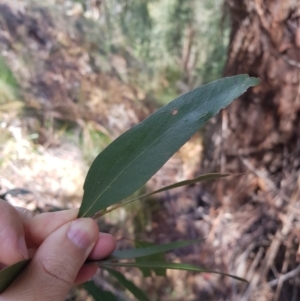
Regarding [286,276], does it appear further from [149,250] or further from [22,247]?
[22,247]

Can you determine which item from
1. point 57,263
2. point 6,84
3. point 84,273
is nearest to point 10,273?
point 57,263

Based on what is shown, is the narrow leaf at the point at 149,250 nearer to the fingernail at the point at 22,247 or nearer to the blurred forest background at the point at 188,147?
the fingernail at the point at 22,247

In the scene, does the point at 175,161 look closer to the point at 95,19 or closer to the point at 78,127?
the point at 78,127

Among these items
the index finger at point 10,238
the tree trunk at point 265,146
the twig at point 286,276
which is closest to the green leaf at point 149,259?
the index finger at point 10,238

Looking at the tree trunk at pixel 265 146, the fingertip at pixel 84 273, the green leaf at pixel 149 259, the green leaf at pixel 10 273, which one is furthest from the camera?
the tree trunk at pixel 265 146

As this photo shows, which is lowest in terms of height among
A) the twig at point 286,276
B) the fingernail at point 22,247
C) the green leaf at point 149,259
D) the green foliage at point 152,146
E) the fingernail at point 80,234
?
the twig at point 286,276

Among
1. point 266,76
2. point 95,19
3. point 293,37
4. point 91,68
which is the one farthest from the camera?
point 95,19

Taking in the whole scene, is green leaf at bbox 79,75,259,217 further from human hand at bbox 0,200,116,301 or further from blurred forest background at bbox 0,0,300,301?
blurred forest background at bbox 0,0,300,301

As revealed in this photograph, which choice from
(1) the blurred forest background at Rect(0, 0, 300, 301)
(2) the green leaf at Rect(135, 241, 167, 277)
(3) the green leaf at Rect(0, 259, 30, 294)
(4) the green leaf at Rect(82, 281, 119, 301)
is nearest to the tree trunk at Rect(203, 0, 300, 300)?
(1) the blurred forest background at Rect(0, 0, 300, 301)

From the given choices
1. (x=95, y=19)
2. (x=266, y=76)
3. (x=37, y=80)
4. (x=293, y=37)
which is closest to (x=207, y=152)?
(x=266, y=76)
